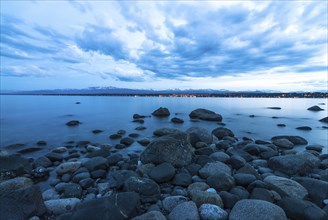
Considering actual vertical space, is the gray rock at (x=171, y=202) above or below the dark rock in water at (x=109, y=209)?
below

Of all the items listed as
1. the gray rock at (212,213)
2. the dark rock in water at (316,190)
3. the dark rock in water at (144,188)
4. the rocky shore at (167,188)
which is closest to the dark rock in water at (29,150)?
the rocky shore at (167,188)

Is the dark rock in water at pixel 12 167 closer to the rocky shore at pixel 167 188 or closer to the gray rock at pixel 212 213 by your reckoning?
the rocky shore at pixel 167 188

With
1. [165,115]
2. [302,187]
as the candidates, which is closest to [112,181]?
[302,187]

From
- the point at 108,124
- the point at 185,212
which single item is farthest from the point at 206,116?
the point at 185,212

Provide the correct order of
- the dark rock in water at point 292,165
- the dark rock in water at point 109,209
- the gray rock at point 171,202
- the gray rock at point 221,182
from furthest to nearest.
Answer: the dark rock in water at point 292,165
the gray rock at point 221,182
the gray rock at point 171,202
the dark rock in water at point 109,209

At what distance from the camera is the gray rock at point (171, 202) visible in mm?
6238

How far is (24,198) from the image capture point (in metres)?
5.77

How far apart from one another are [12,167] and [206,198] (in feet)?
29.0

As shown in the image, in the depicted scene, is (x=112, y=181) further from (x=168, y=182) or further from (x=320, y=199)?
(x=320, y=199)

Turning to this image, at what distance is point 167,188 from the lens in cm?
774

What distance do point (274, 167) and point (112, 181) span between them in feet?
25.0

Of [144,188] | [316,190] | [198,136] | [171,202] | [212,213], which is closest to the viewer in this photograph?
[212,213]

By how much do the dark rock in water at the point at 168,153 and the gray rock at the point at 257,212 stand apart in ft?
14.8

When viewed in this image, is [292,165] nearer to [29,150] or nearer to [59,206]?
[59,206]
